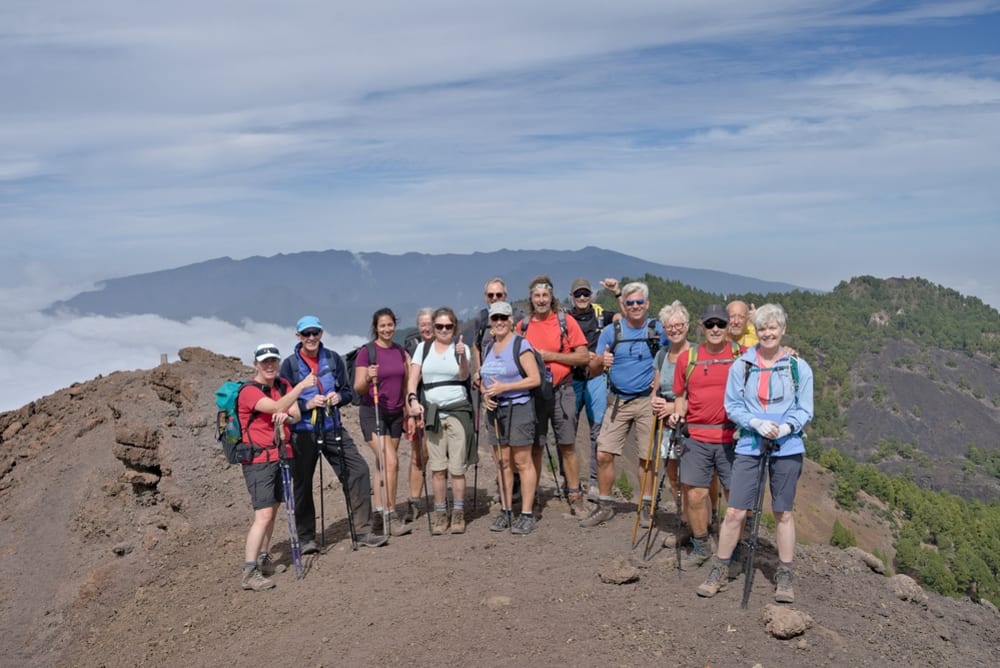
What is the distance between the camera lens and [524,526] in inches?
345

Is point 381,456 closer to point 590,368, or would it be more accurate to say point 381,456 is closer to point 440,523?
point 440,523

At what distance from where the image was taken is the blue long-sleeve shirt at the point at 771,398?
6.40 metres

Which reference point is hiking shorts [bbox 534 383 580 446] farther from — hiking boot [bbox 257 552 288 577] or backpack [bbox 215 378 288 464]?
hiking boot [bbox 257 552 288 577]

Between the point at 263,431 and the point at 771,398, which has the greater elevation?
the point at 771,398

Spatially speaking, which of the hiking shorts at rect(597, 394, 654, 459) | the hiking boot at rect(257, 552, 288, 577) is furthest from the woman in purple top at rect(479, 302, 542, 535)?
the hiking boot at rect(257, 552, 288, 577)

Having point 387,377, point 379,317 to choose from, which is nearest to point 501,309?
point 379,317

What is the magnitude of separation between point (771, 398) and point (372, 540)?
16.3 ft

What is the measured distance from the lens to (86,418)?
66.2 ft

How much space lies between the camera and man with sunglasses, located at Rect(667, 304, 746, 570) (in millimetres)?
6992

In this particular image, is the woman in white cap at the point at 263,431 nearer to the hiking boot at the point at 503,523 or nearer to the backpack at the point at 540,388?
the backpack at the point at 540,388

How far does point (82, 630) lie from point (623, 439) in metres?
7.99

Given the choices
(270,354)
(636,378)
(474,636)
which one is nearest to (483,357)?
(636,378)

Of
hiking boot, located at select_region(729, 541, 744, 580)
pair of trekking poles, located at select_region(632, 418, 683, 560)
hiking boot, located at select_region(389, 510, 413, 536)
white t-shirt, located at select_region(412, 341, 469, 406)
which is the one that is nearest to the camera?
hiking boot, located at select_region(729, 541, 744, 580)

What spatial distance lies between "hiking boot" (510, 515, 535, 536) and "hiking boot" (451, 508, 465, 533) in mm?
616
